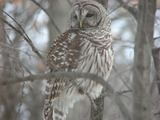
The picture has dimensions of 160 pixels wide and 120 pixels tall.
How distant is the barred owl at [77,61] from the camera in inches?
172

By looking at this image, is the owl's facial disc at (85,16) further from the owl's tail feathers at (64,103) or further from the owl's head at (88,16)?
→ the owl's tail feathers at (64,103)

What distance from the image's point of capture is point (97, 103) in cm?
449

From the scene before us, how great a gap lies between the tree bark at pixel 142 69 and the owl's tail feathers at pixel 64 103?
1.91 m

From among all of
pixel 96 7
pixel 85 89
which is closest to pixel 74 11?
pixel 96 7

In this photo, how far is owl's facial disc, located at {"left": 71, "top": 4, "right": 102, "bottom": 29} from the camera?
4.92m

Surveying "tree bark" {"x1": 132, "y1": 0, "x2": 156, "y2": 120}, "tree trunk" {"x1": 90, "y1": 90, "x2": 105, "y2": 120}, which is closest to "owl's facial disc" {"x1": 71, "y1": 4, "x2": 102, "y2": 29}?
"tree trunk" {"x1": 90, "y1": 90, "x2": 105, "y2": 120}

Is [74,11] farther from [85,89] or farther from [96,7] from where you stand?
[85,89]

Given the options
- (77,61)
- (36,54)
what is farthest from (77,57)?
(36,54)

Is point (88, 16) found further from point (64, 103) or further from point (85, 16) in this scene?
point (64, 103)

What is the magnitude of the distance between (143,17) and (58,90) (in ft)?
6.15

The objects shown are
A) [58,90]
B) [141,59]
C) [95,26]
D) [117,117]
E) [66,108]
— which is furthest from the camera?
[95,26]

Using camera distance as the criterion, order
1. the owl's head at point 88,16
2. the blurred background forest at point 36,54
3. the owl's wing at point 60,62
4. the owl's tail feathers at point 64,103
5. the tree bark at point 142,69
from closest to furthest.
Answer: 1. the tree bark at point 142,69
2. the blurred background forest at point 36,54
3. the owl's wing at point 60,62
4. the owl's tail feathers at point 64,103
5. the owl's head at point 88,16

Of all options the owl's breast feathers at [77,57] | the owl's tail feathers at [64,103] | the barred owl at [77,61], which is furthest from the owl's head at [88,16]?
the owl's tail feathers at [64,103]

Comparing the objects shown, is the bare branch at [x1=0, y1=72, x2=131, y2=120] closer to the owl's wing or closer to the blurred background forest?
the blurred background forest
